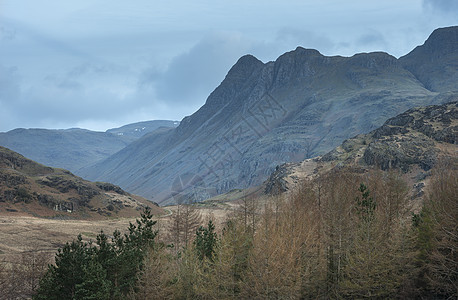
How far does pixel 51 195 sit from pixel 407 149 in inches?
5507

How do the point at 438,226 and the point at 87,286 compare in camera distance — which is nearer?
the point at 87,286

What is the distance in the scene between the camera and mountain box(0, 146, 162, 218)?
126 m

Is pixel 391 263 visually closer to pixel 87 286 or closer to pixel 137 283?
pixel 137 283

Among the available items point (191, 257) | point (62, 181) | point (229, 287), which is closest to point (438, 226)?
point (229, 287)

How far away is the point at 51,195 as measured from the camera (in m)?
138

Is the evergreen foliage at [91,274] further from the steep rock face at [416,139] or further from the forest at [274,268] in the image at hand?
the steep rock face at [416,139]

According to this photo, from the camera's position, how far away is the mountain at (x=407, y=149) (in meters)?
127

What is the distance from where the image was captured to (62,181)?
157750 mm

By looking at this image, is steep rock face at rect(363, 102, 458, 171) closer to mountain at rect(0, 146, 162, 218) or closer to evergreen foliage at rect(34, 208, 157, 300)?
mountain at rect(0, 146, 162, 218)

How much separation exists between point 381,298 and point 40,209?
122099mm

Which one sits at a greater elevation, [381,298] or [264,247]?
[264,247]

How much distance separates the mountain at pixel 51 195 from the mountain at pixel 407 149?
70.9 m

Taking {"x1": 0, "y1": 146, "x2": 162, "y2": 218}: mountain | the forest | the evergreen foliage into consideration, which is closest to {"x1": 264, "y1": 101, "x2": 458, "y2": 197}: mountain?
the forest

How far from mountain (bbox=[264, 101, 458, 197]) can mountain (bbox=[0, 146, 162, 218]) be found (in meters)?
70.9
